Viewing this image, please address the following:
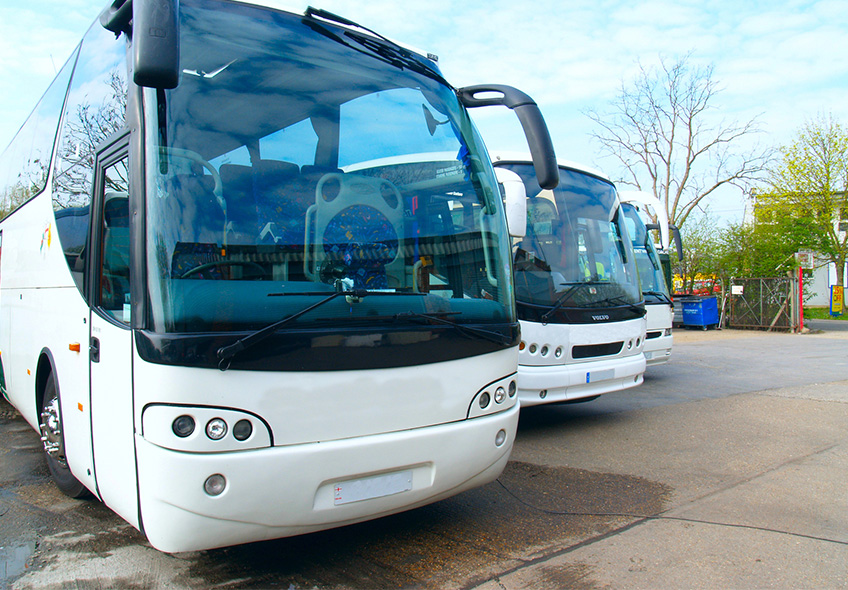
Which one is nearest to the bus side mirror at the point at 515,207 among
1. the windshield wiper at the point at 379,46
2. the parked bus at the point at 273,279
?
the parked bus at the point at 273,279

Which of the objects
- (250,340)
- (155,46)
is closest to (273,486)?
(250,340)

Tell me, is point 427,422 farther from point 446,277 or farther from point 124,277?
point 124,277

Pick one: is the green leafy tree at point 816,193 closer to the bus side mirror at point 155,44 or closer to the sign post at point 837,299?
the sign post at point 837,299

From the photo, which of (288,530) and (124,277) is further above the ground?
(124,277)

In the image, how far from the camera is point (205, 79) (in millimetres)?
3139

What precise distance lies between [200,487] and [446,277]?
1.66 m

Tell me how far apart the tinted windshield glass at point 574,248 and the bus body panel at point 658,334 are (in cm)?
261

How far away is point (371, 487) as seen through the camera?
3180 mm

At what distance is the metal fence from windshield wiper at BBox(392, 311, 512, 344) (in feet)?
77.1

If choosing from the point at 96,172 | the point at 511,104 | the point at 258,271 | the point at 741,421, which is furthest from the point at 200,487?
the point at 741,421

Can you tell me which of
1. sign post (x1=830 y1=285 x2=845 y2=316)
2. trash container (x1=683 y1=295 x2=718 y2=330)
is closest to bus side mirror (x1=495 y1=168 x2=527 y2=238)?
trash container (x1=683 y1=295 x2=718 y2=330)

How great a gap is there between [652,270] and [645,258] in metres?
0.25

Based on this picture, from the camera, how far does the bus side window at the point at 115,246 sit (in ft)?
10.1

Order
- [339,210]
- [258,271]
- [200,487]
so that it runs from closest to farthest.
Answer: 1. [200,487]
2. [258,271]
3. [339,210]
